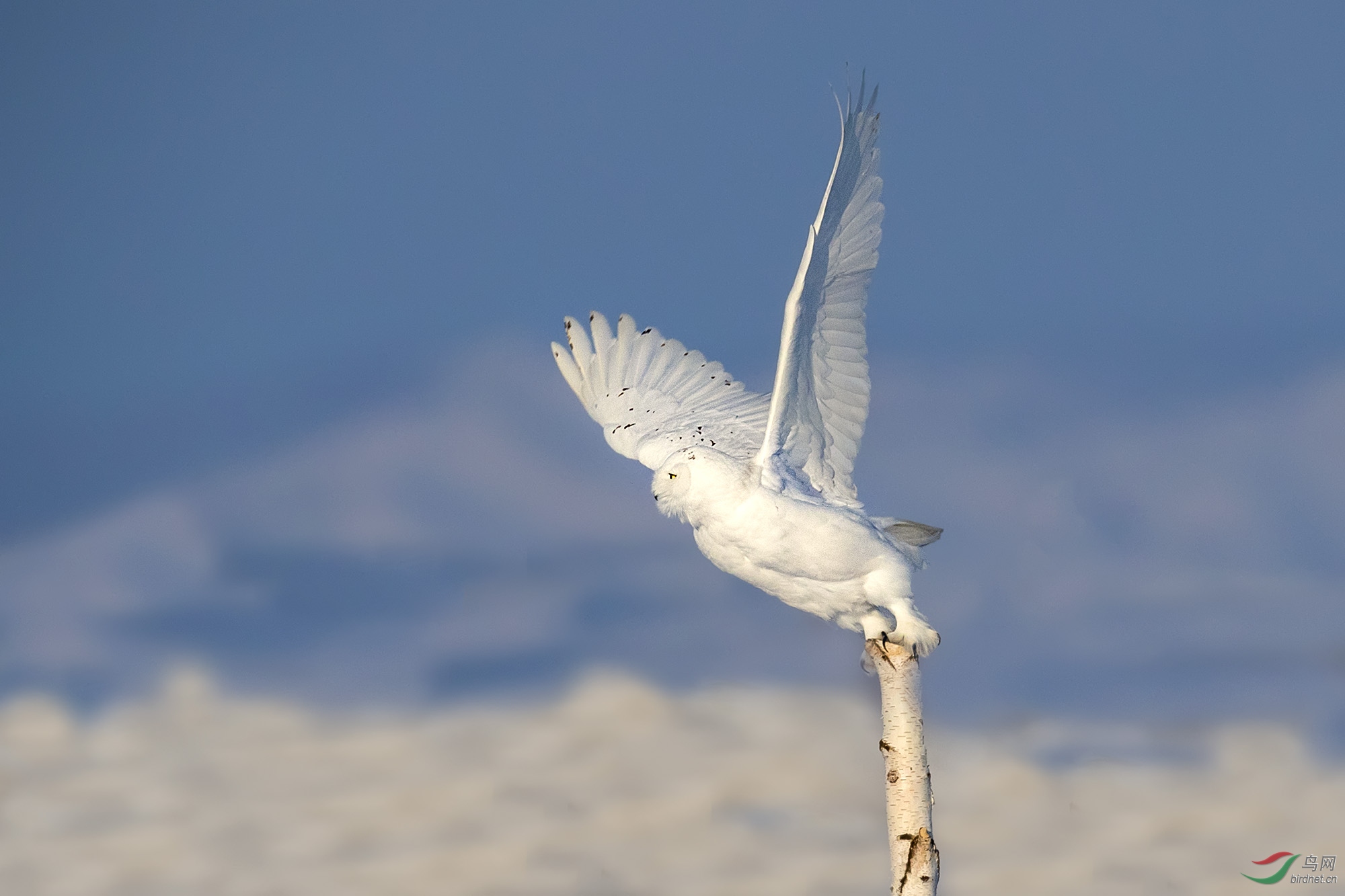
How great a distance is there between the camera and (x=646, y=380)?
13.2 meters

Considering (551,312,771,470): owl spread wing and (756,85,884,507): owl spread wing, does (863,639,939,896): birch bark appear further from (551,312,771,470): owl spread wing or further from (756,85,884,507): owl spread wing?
(551,312,771,470): owl spread wing

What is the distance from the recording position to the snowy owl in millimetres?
10133

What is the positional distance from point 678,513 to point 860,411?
1.85 m

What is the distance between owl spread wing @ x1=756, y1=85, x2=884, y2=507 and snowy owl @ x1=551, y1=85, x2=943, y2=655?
1 centimetres

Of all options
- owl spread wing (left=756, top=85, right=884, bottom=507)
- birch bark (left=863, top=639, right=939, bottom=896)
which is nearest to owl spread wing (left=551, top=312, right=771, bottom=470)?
owl spread wing (left=756, top=85, right=884, bottom=507)

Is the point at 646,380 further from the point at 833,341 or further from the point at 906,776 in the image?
the point at 906,776

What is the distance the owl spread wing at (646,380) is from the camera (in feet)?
42.2

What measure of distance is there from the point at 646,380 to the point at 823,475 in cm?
270

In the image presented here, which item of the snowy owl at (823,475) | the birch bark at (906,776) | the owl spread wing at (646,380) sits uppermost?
the owl spread wing at (646,380)

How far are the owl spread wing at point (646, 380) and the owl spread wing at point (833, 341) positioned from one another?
5.52 ft

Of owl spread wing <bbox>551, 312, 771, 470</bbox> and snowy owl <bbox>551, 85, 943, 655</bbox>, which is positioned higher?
owl spread wing <bbox>551, 312, 771, 470</bbox>

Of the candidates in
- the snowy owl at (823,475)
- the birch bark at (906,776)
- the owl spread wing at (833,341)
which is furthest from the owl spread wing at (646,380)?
the birch bark at (906,776)

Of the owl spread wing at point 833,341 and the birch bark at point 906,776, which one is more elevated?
the owl spread wing at point 833,341

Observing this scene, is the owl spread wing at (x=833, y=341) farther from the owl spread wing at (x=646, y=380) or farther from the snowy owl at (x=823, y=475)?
the owl spread wing at (x=646, y=380)
